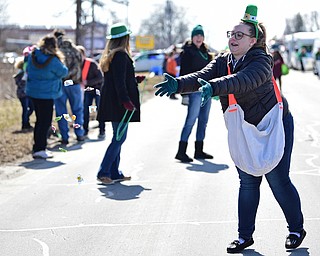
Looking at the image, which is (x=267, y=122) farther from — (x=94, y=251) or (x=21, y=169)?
(x=21, y=169)

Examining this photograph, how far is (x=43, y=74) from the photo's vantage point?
1227cm

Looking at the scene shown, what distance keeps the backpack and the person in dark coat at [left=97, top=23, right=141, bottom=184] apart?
4161 millimetres

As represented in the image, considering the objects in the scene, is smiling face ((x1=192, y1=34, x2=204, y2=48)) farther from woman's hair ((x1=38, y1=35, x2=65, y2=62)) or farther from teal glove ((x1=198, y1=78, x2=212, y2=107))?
teal glove ((x1=198, y1=78, x2=212, y2=107))

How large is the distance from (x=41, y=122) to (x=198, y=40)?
2894 mm

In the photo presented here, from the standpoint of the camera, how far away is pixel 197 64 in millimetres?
11289

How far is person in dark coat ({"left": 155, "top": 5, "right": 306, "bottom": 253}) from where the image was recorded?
5.82 m

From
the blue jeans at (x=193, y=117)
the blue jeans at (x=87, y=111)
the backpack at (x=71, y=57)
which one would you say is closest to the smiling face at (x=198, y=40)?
the blue jeans at (x=193, y=117)

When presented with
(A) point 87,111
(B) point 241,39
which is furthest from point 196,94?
(B) point 241,39

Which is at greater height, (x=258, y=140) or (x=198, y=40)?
(x=198, y=40)

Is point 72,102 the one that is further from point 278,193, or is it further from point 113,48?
point 278,193

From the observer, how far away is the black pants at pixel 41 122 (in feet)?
40.6

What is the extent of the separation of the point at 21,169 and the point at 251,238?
217 inches

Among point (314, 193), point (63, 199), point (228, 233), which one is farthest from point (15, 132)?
point (228, 233)

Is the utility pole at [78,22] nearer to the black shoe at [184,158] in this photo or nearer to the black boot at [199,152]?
the black boot at [199,152]
